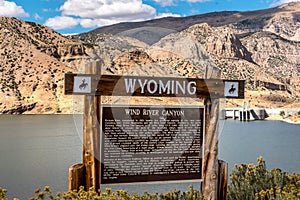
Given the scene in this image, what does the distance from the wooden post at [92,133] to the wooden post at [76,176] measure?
74 millimetres

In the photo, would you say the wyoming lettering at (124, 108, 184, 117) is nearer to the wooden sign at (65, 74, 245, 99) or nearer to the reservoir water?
the wooden sign at (65, 74, 245, 99)

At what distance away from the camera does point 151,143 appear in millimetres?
5109

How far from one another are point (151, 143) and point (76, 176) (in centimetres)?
96

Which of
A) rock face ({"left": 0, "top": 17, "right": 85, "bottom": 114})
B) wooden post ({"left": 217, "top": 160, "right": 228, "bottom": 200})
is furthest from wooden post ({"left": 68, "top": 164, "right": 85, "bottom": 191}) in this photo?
rock face ({"left": 0, "top": 17, "right": 85, "bottom": 114})

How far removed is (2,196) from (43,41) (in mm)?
78470

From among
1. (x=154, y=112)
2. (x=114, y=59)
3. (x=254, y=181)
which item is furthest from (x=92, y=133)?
(x=254, y=181)

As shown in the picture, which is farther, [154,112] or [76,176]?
[154,112]

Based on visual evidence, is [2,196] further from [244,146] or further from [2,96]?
[2,96]

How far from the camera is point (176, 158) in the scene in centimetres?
522

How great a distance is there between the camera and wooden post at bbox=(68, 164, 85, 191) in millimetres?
4887

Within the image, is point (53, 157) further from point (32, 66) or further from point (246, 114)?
point (32, 66)

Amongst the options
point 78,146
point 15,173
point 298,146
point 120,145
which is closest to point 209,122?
point 120,145

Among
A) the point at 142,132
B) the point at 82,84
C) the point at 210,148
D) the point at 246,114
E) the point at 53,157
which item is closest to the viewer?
the point at 82,84

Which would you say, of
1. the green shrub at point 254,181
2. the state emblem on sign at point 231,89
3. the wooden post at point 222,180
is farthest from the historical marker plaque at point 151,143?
the green shrub at point 254,181
